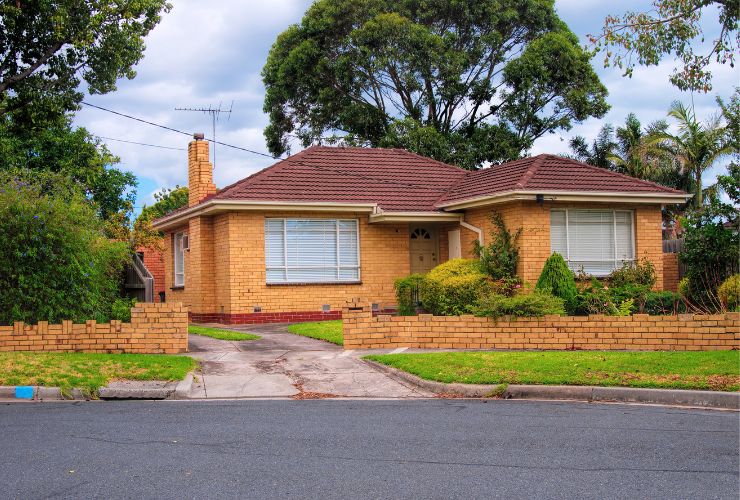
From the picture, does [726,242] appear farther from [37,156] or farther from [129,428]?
[37,156]

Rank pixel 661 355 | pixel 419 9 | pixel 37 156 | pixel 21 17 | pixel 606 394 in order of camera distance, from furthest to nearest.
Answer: pixel 419 9 → pixel 37 156 → pixel 21 17 → pixel 661 355 → pixel 606 394

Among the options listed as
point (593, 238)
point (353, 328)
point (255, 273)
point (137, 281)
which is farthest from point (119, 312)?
point (593, 238)

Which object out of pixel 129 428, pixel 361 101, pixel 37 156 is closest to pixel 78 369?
pixel 129 428

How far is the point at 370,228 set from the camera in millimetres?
22219

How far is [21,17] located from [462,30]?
23519 mm

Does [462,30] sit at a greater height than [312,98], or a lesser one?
greater

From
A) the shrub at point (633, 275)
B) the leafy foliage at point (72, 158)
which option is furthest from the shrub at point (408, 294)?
the leafy foliage at point (72, 158)

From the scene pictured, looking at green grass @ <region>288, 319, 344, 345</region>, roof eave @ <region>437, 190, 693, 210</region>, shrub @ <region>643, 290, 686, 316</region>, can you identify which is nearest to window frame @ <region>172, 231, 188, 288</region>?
green grass @ <region>288, 319, 344, 345</region>

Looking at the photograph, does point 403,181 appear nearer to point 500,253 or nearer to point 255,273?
point 500,253

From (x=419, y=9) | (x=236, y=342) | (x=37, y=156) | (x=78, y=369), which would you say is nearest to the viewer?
(x=78, y=369)

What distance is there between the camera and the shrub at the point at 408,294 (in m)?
20.3

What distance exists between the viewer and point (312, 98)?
130ft

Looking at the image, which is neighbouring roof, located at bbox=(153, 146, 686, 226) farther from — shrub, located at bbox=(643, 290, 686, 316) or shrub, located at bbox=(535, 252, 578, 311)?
shrub, located at bbox=(643, 290, 686, 316)

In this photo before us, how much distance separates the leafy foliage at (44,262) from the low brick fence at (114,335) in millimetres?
708
